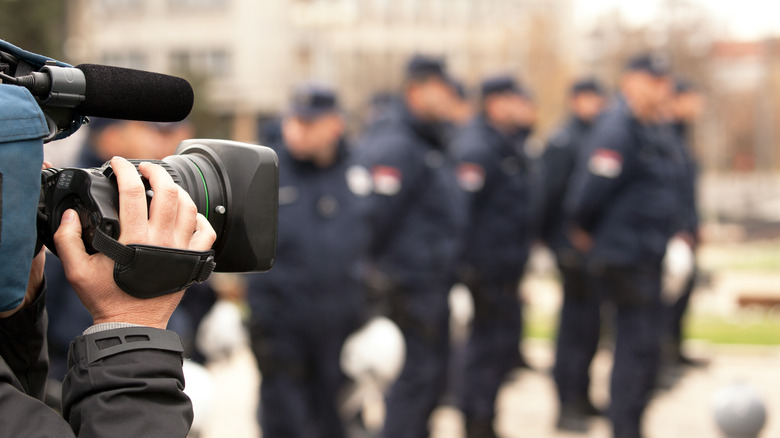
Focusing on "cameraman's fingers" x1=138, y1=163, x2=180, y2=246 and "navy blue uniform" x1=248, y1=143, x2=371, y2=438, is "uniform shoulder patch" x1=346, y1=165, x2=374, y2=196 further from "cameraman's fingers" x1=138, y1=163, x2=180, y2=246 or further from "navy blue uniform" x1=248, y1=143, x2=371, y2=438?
"cameraman's fingers" x1=138, y1=163, x2=180, y2=246

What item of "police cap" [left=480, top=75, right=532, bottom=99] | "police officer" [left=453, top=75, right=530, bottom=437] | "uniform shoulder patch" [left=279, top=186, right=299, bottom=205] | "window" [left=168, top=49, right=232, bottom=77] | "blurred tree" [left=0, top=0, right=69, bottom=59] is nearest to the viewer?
"uniform shoulder patch" [left=279, top=186, right=299, bottom=205]

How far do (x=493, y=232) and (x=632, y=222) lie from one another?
1273 mm

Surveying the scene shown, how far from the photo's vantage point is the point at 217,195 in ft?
6.47

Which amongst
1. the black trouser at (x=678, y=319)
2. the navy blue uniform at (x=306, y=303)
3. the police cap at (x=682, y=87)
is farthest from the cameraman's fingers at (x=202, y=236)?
the police cap at (x=682, y=87)

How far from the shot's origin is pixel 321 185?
512cm

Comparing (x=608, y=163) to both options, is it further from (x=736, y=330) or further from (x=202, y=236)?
(x=736, y=330)

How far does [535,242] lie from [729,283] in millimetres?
8164

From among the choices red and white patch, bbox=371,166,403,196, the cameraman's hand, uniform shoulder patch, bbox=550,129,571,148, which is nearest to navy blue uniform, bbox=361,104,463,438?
red and white patch, bbox=371,166,403,196

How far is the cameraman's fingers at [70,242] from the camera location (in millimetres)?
1730

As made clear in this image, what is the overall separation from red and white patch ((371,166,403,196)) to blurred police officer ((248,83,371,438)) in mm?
481

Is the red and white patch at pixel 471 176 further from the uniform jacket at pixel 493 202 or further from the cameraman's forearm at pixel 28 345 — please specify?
the cameraman's forearm at pixel 28 345

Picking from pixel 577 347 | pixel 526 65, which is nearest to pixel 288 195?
pixel 577 347

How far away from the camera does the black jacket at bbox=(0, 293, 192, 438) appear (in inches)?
63.4

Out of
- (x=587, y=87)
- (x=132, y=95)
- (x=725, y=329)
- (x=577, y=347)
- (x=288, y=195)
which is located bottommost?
(x=725, y=329)
